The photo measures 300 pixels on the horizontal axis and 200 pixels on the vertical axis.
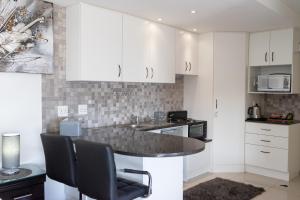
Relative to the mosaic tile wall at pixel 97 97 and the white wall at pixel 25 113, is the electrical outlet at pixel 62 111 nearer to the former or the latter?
the mosaic tile wall at pixel 97 97

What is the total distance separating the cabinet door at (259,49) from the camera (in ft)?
14.0

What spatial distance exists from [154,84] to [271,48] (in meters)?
1.91

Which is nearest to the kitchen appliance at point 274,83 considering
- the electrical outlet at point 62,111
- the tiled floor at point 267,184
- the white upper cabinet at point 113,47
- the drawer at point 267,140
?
the drawer at point 267,140

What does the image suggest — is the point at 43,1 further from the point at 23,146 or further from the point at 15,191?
the point at 15,191

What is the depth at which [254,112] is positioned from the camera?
450 centimetres

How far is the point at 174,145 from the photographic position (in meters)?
2.17

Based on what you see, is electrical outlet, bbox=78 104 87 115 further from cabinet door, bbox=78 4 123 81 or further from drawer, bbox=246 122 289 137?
drawer, bbox=246 122 289 137

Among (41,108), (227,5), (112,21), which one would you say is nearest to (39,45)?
(41,108)

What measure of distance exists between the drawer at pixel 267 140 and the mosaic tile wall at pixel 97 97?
1310mm

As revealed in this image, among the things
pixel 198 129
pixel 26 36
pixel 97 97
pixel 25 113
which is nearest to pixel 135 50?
pixel 97 97

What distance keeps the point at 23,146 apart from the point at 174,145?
1.53 metres

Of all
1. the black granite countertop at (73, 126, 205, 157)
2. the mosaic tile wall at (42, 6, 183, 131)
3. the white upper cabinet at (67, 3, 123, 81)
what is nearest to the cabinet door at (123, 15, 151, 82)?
the white upper cabinet at (67, 3, 123, 81)

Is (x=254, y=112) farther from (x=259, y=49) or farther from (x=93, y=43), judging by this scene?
(x=93, y=43)

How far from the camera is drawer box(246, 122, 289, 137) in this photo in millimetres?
4000
